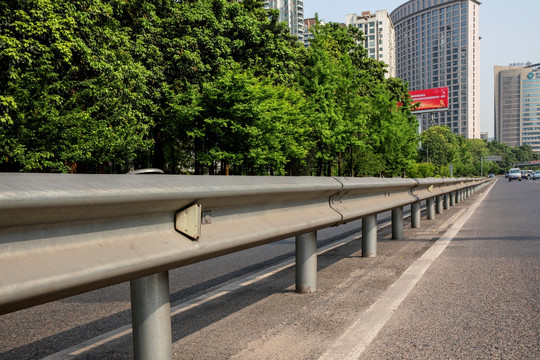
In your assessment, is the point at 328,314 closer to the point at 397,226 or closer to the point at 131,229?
the point at 131,229

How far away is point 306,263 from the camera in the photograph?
436cm

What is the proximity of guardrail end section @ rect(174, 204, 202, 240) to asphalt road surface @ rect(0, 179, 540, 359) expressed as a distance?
35.9 inches

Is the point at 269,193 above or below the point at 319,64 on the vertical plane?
below

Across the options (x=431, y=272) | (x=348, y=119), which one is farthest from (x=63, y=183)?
(x=348, y=119)

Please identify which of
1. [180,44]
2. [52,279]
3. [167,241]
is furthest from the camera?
[180,44]

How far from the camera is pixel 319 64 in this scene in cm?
4159

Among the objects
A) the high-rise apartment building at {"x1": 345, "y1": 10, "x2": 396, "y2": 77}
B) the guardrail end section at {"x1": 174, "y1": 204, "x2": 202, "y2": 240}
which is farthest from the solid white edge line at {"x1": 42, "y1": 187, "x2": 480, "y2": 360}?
the high-rise apartment building at {"x1": 345, "y1": 10, "x2": 396, "y2": 77}

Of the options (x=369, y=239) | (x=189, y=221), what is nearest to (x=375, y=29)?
(x=369, y=239)

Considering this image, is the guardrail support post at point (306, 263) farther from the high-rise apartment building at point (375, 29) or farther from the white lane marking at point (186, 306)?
the high-rise apartment building at point (375, 29)

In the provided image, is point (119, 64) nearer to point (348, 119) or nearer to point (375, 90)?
point (348, 119)

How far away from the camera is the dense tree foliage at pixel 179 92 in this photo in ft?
79.2

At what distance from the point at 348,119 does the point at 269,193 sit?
42422 mm

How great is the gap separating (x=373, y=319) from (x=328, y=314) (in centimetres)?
33

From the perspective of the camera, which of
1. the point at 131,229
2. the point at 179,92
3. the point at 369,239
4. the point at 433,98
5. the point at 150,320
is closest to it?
the point at 131,229
